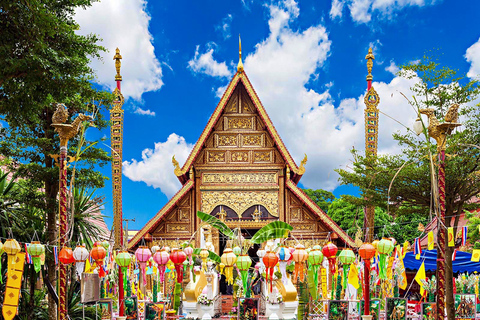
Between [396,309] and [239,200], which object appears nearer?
[396,309]

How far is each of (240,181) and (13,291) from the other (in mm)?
10999

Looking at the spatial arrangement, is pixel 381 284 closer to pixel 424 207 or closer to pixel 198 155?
pixel 424 207

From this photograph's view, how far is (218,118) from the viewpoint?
1933 centimetres

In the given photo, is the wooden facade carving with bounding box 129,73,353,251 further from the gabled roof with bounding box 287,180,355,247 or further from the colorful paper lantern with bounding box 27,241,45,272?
the colorful paper lantern with bounding box 27,241,45,272

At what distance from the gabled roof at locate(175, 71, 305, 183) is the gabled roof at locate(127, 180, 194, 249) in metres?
0.65

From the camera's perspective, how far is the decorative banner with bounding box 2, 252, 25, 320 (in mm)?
9438

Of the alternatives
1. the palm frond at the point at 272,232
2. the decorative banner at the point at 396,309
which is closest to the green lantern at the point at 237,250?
the palm frond at the point at 272,232

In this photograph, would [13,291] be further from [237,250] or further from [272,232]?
[272,232]

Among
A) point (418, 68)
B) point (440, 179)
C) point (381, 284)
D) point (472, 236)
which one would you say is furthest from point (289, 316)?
point (418, 68)

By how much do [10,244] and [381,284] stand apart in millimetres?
11919

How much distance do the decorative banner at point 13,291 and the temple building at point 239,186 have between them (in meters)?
8.59

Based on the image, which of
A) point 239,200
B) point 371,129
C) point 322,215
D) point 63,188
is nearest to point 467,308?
point 322,215

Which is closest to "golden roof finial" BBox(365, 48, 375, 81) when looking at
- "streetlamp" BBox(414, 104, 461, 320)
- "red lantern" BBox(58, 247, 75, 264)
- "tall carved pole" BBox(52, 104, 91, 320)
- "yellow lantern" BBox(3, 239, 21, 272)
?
"streetlamp" BBox(414, 104, 461, 320)

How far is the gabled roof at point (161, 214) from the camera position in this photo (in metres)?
18.2
